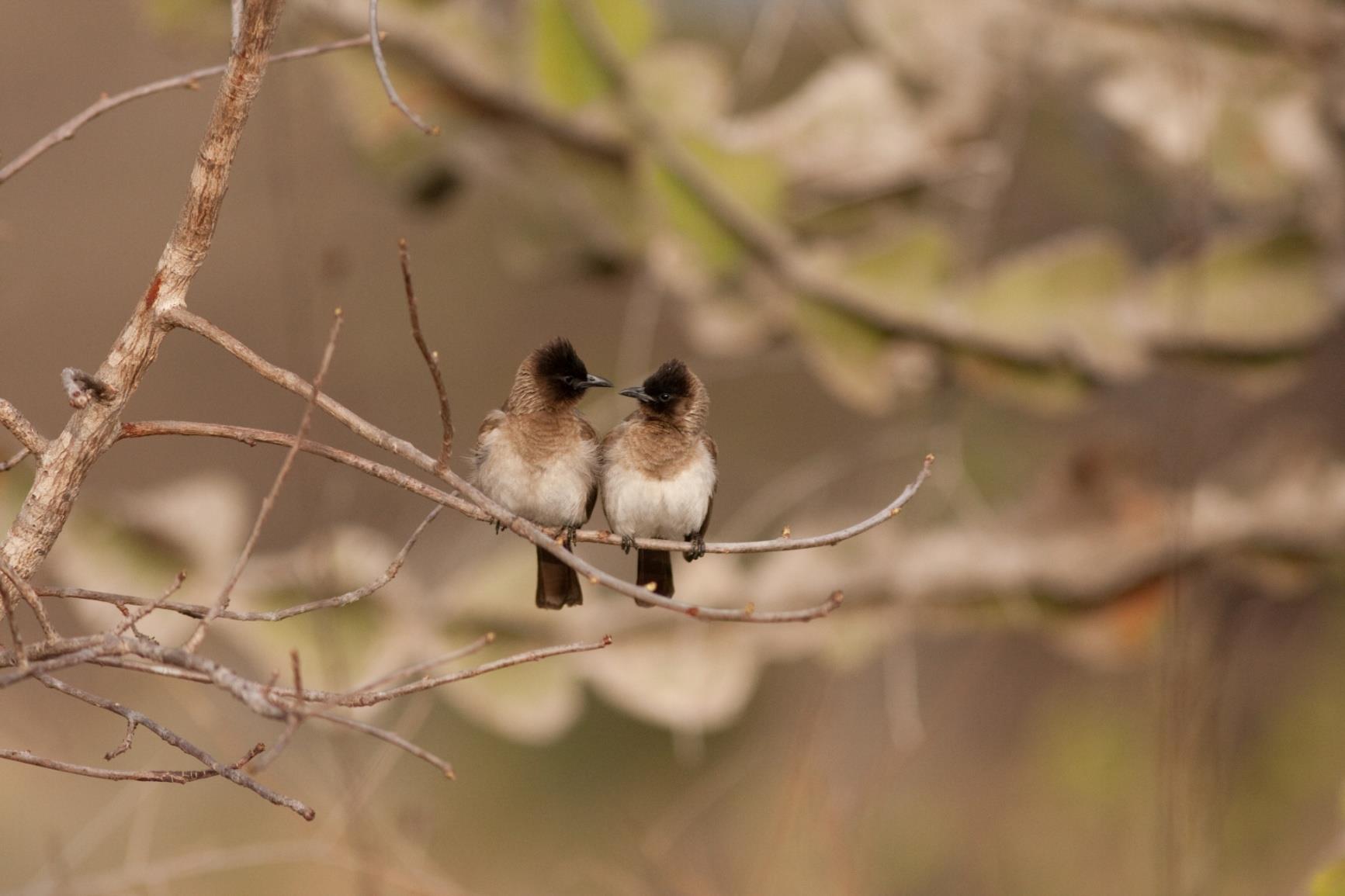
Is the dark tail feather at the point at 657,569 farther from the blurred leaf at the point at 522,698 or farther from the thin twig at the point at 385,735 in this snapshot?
the blurred leaf at the point at 522,698

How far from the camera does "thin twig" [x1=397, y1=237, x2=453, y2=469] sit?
1286 mm

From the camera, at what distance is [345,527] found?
453 centimetres

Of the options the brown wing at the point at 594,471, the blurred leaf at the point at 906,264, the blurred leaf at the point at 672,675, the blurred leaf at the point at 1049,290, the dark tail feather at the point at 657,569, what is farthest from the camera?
the blurred leaf at the point at 672,675

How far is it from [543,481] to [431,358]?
A: 1337mm

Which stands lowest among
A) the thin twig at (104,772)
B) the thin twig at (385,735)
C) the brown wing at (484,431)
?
A: the thin twig at (385,735)

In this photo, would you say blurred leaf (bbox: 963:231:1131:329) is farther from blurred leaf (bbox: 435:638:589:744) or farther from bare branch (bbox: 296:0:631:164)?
blurred leaf (bbox: 435:638:589:744)

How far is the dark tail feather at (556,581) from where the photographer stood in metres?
2.48

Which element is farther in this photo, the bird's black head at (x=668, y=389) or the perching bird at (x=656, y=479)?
the perching bird at (x=656, y=479)

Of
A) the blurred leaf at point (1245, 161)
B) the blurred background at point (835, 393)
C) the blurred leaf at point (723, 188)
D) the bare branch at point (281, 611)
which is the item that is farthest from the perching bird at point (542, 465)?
the blurred leaf at point (1245, 161)

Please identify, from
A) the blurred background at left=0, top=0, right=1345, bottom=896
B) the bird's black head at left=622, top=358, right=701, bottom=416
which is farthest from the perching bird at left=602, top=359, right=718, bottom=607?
the blurred background at left=0, top=0, right=1345, bottom=896

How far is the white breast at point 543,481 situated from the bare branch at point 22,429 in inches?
46.3

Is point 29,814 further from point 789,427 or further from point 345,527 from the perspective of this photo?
point 789,427

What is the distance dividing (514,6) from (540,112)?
74 cm

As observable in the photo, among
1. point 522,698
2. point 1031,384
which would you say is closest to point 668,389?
point 522,698
